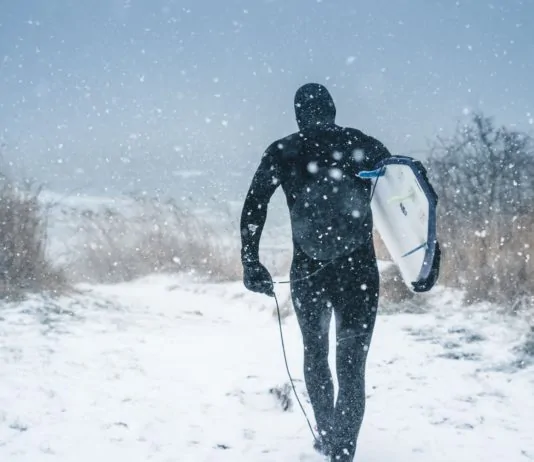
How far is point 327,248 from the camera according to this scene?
88.5 inches

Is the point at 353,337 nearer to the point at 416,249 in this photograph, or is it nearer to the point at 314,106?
the point at 416,249

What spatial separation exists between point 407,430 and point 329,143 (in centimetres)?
179

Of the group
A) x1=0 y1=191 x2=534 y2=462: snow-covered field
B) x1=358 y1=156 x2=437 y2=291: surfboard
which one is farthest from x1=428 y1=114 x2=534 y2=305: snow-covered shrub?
x1=358 y1=156 x2=437 y2=291: surfboard

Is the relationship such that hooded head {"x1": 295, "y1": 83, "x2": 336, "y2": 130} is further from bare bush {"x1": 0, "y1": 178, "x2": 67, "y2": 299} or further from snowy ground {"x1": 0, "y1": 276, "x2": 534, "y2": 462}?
bare bush {"x1": 0, "y1": 178, "x2": 67, "y2": 299}

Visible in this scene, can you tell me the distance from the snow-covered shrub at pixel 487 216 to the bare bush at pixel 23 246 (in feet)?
16.8

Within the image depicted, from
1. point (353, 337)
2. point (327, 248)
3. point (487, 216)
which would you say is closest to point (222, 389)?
point (353, 337)

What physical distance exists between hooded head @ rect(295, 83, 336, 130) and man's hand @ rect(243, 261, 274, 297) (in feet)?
2.36

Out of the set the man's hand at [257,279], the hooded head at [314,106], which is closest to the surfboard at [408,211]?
the hooded head at [314,106]

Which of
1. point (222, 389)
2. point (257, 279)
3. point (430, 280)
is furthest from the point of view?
point (222, 389)

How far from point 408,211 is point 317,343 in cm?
76

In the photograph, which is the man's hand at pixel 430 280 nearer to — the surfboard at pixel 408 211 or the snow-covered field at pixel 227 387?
the surfboard at pixel 408 211

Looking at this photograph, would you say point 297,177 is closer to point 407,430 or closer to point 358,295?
point 358,295

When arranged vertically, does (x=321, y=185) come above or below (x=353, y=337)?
above

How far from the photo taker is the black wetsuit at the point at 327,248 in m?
2.23
